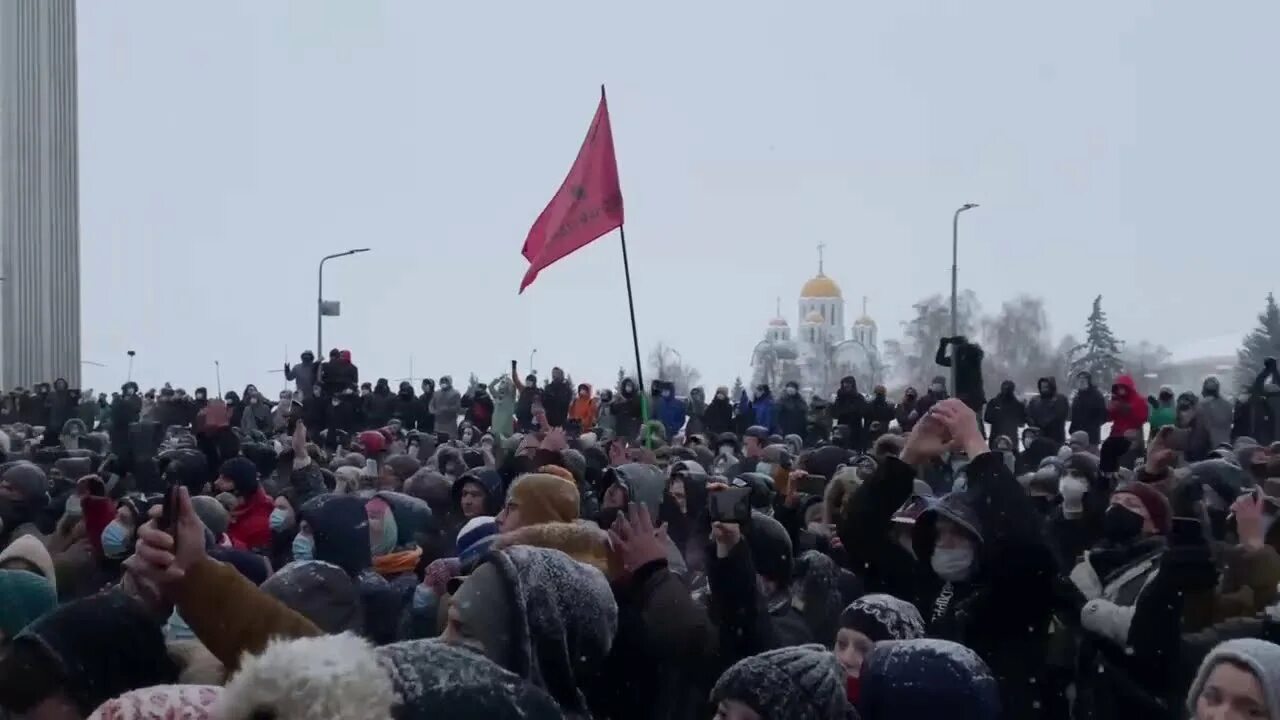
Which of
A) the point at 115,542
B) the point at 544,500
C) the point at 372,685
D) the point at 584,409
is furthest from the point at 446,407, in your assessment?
the point at 372,685

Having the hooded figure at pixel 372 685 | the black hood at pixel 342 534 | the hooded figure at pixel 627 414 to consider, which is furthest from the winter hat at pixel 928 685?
the hooded figure at pixel 627 414

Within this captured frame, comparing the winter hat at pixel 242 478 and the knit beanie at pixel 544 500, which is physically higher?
the knit beanie at pixel 544 500

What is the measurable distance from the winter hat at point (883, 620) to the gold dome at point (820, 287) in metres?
124

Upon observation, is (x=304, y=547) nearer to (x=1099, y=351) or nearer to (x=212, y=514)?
(x=212, y=514)

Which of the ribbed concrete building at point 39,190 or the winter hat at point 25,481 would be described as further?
the ribbed concrete building at point 39,190

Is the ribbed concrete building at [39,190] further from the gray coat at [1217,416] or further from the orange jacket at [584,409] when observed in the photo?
the gray coat at [1217,416]

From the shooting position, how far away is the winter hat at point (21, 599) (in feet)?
16.8

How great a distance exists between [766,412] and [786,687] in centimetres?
1869

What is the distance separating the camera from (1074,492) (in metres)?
7.93

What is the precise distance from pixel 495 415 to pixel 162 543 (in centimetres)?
1694

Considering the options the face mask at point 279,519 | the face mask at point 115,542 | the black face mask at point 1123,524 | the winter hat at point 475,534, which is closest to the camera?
the winter hat at point 475,534

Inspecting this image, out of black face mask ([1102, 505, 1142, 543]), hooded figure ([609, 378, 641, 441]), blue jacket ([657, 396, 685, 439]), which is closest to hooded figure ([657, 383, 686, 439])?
blue jacket ([657, 396, 685, 439])

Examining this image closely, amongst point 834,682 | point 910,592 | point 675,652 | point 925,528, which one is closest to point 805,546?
point 910,592

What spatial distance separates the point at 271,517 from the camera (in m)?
8.82
